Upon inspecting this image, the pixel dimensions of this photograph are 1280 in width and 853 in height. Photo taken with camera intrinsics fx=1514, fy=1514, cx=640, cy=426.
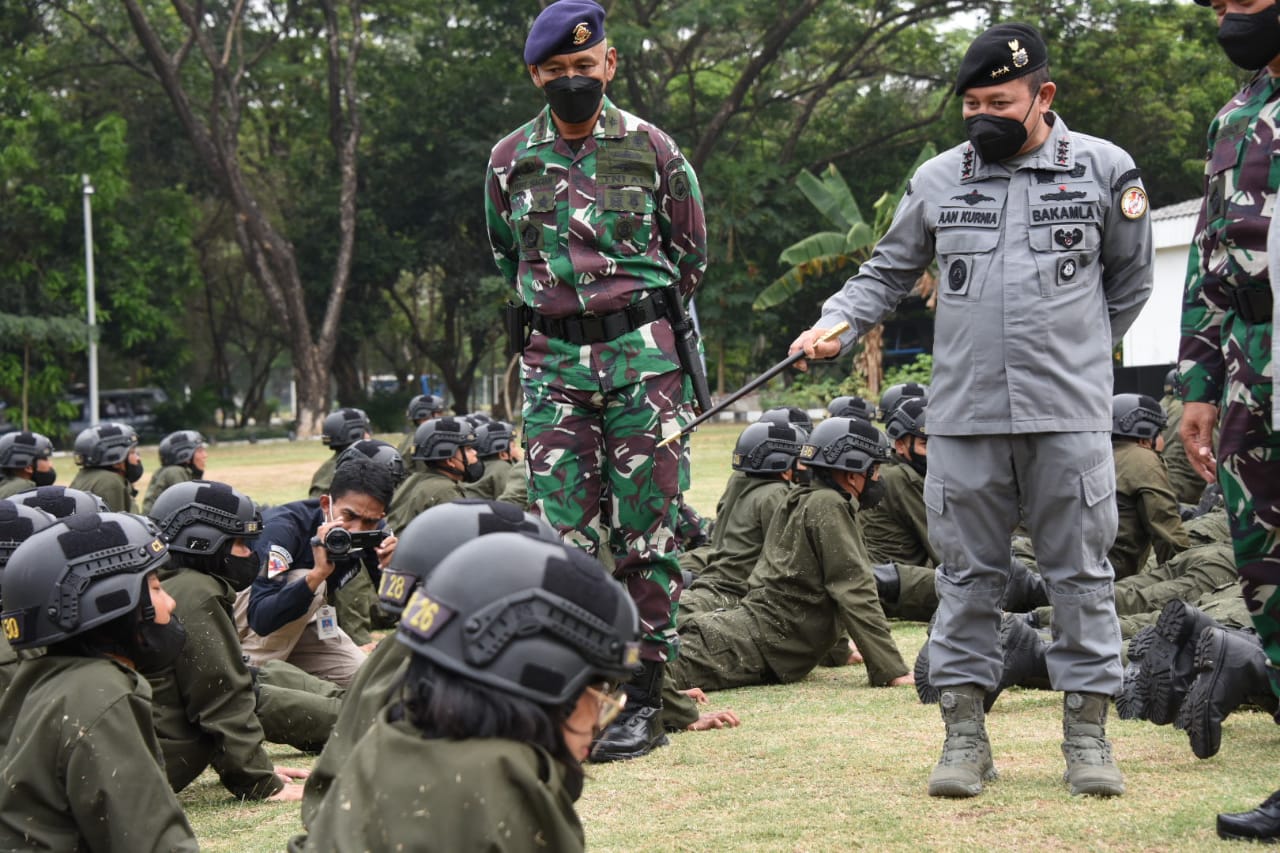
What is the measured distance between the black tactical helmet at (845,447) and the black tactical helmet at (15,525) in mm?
3595

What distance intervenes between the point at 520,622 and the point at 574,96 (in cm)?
330

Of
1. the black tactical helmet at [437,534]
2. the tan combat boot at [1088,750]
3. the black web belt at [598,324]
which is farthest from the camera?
the black web belt at [598,324]

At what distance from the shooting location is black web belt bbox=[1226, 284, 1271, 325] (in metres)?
4.32

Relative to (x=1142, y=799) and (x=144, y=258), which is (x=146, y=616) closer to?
(x=1142, y=799)

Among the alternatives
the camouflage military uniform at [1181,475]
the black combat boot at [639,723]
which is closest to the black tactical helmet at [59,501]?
the black combat boot at [639,723]

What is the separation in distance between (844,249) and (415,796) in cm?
2958

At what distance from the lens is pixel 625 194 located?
563 centimetres

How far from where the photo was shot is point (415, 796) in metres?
2.55

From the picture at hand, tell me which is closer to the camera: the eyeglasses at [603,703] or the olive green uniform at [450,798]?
the olive green uniform at [450,798]

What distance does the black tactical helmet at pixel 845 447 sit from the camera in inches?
295

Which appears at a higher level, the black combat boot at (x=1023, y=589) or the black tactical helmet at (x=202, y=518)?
the black tactical helmet at (x=202, y=518)

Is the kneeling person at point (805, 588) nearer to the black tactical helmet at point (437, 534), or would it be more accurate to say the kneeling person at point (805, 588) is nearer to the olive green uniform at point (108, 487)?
the black tactical helmet at point (437, 534)

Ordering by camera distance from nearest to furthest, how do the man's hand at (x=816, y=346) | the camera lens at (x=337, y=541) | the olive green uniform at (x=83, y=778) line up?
the olive green uniform at (x=83, y=778)
the man's hand at (x=816, y=346)
the camera lens at (x=337, y=541)

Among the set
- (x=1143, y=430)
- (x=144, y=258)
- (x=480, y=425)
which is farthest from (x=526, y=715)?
(x=144, y=258)
